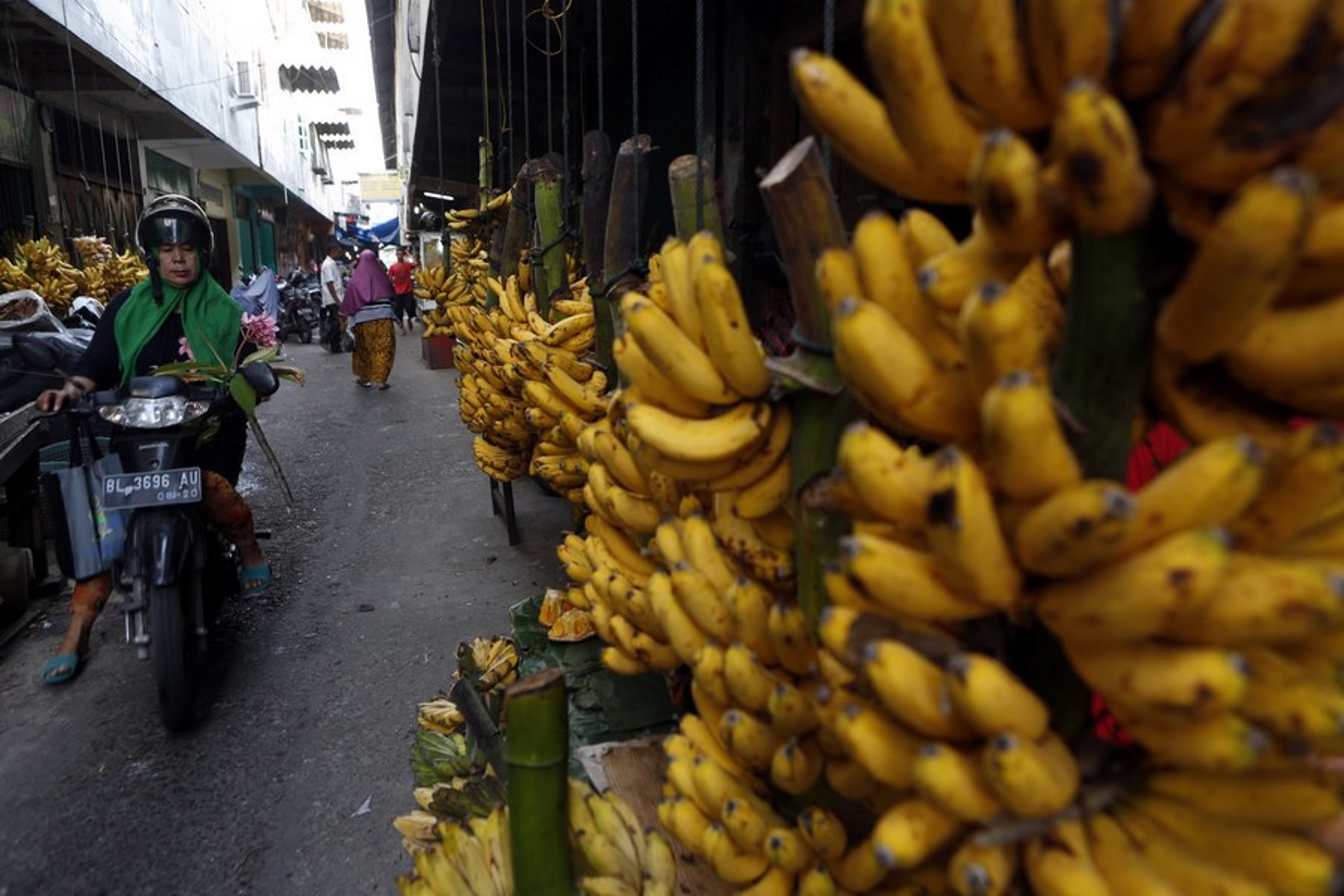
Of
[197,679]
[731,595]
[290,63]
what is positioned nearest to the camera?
[731,595]

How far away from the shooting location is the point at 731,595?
53.2 inches

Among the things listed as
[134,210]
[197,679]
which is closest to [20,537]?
[197,679]

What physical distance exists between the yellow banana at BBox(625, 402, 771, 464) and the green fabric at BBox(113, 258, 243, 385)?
117 inches

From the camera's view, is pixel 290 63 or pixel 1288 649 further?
pixel 290 63

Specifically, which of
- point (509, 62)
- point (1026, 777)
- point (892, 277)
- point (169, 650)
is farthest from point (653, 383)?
point (509, 62)

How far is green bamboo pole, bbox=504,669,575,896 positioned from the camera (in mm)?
1357

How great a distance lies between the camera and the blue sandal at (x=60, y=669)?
3.63 metres

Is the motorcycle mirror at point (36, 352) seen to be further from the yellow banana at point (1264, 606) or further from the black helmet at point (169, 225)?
the yellow banana at point (1264, 606)

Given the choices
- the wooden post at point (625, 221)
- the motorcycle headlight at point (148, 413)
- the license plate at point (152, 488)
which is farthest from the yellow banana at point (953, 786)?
the motorcycle headlight at point (148, 413)

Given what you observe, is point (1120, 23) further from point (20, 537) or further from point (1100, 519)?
point (20, 537)

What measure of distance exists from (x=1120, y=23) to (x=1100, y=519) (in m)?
0.41

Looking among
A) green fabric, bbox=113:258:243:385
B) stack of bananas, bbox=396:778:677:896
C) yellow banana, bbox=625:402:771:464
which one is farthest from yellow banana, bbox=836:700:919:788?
green fabric, bbox=113:258:243:385

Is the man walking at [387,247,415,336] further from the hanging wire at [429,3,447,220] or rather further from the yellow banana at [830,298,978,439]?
the yellow banana at [830,298,978,439]

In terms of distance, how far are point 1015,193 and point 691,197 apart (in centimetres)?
111
